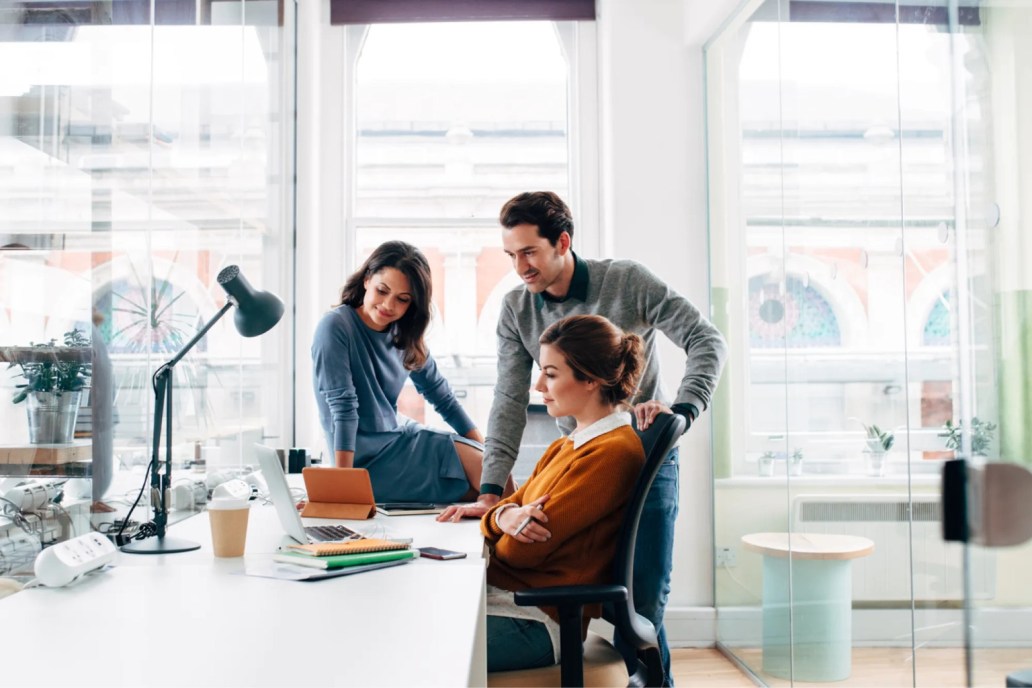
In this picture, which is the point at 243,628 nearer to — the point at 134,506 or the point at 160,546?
the point at 160,546

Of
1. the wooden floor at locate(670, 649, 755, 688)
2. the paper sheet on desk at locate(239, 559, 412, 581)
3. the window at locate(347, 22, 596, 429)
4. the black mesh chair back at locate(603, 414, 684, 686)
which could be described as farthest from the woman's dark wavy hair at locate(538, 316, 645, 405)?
the window at locate(347, 22, 596, 429)

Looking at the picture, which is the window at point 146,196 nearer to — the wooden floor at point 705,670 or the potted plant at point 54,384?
the potted plant at point 54,384

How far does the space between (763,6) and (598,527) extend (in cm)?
214

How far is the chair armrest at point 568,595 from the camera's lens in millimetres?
1467

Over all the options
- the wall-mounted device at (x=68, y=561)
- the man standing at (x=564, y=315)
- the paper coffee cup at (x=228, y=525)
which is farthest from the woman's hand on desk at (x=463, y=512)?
the wall-mounted device at (x=68, y=561)

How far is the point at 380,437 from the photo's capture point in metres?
2.41

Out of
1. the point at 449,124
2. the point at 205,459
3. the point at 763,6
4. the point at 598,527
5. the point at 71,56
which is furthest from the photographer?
the point at 449,124

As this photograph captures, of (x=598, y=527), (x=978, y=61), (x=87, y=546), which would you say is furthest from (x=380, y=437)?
(x=978, y=61)

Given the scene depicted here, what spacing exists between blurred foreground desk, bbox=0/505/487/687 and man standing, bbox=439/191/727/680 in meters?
0.72

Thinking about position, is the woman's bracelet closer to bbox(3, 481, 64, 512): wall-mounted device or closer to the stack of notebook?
the stack of notebook

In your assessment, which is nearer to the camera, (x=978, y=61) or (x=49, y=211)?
(x=49, y=211)

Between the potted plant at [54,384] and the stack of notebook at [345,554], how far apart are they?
45 centimetres

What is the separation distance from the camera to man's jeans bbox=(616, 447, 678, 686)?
190 cm

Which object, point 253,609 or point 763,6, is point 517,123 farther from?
point 253,609
